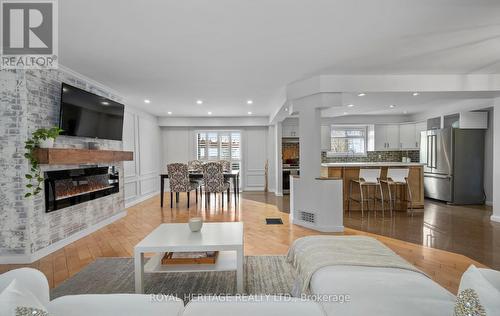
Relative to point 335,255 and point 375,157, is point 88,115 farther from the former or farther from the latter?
point 375,157

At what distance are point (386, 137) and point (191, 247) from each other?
7506 millimetres

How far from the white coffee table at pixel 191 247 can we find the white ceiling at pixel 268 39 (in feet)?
6.59

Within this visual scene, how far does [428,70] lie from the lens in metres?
3.81

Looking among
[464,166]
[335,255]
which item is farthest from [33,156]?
[464,166]

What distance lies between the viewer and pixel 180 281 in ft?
7.99

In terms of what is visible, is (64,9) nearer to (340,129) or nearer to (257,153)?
(257,153)

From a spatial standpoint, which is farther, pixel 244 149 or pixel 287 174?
pixel 244 149

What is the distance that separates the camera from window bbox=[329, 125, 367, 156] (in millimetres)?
7906

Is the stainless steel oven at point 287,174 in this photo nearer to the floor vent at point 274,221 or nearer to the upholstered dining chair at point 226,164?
the upholstered dining chair at point 226,164

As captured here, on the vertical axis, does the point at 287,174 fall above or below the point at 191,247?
above

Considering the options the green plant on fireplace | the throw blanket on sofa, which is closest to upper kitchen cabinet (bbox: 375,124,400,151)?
the throw blanket on sofa

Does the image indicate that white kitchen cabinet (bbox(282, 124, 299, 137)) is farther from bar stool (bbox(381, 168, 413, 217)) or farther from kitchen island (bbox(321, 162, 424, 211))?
bar stool (bbox(381, 168, 413, 217))

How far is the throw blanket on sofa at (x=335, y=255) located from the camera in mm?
1586

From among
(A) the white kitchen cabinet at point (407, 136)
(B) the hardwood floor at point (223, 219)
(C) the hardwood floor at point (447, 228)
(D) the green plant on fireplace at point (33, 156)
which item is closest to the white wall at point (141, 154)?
(B) the hardwood floor at point (223, 219)
